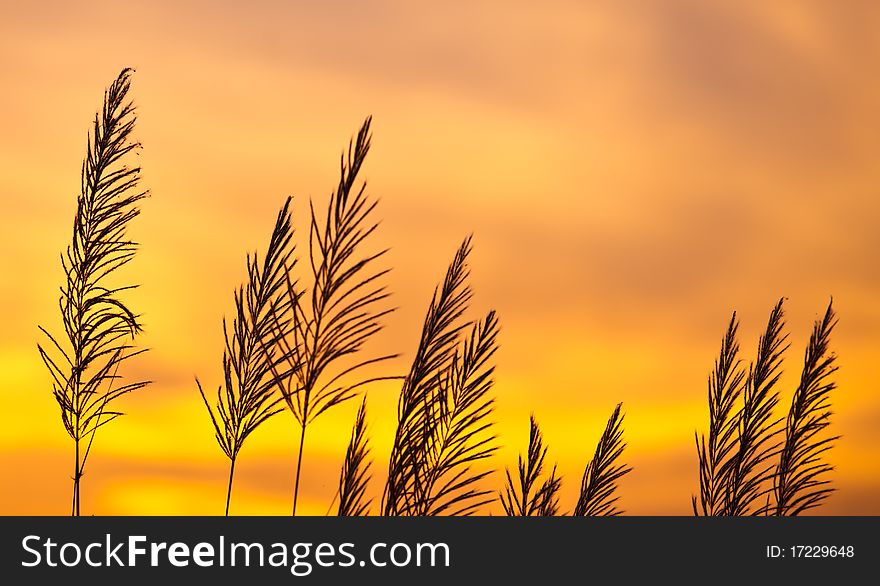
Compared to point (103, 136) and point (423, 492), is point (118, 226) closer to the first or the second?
point (103, 136)

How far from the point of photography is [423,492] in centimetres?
325

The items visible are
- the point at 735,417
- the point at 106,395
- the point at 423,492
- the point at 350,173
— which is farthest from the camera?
the point at 735,417

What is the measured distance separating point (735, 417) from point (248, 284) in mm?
2899

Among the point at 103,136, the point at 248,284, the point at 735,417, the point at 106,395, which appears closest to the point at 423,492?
the point at 248,284

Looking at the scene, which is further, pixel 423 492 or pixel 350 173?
pixel 423 492

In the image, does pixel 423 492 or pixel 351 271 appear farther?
pixel 423 492

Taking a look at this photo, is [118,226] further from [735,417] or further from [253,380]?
[735,417]

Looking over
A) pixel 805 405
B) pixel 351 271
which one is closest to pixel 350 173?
pixel 351 271
